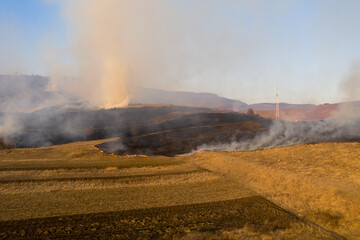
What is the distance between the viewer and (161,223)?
21.2 ft

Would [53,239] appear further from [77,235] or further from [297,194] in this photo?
[297,194]

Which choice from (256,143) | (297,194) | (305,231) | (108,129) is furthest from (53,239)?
(108,129)

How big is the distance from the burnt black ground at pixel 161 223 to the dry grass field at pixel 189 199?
2cm

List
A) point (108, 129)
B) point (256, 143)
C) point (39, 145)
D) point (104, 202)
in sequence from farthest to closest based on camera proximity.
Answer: point (108, 129) < point (39, 145) < point (256, 143) < point (104, 202)

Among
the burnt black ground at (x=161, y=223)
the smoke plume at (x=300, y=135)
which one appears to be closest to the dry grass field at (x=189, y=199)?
the burnt black ground at (x=161, y=223)

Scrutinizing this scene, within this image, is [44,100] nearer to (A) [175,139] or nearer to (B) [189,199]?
(A) [175,139]

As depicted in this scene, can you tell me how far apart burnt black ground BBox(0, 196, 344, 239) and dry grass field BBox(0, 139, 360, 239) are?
0.02m

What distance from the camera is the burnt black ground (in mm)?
5809

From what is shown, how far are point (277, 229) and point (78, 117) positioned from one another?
122 ft

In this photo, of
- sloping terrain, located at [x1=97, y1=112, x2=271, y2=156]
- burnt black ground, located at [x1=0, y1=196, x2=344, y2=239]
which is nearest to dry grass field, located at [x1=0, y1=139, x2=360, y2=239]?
burnt black ground, located at [x1=0, y1=196, x2=344, y2=239]

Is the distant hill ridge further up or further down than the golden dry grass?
further up

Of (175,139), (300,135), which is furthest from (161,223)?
(300,135)

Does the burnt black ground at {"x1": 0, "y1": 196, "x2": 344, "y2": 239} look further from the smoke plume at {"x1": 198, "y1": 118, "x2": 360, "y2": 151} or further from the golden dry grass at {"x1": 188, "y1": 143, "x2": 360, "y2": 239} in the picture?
the smoke plume at {"x1": 198, "y1": 118, "x2": 360, "y2": 151}

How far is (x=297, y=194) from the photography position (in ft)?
28.5
